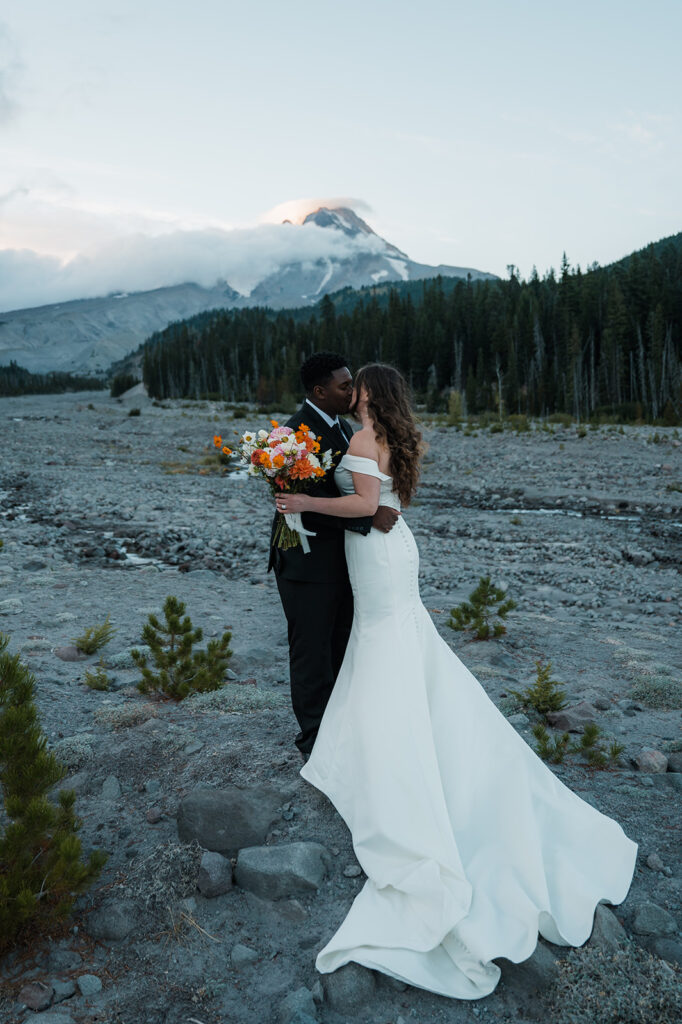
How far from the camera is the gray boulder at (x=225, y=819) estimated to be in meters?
3.90

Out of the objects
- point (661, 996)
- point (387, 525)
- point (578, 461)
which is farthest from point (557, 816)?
point (578, 461)

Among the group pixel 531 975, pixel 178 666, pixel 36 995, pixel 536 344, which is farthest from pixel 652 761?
pixel 536 344

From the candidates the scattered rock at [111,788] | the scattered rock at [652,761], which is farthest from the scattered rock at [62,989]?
the scattered rock at [652,761]

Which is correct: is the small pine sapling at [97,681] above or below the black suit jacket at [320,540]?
below

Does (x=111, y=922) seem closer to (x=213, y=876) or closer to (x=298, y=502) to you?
(x=213, y=876)

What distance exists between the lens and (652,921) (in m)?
3.36

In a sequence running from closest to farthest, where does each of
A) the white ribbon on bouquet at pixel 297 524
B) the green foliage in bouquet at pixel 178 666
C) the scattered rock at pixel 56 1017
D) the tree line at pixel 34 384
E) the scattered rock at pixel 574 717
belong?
the scattered rock at pixel 56 1017, the white ribbon on bouquet at pixel 297 524, the scattered rock at pixel 574 717, the green foliage in bouquet at pixel 178 666, the tree line at pixel 34 384

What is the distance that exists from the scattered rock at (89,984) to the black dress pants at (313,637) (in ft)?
6.33

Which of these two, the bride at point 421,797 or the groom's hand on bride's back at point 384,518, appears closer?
the bride at point 421,797

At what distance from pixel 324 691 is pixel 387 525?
4.18 feet

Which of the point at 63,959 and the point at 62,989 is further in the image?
the point at 63,959

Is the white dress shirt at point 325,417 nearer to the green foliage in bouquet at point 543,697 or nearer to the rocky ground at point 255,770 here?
the rocky ground at point 255,770

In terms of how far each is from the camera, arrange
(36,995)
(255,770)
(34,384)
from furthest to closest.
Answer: (34,384), (255,770), (36,995)

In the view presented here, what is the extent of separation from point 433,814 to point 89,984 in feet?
5.85
